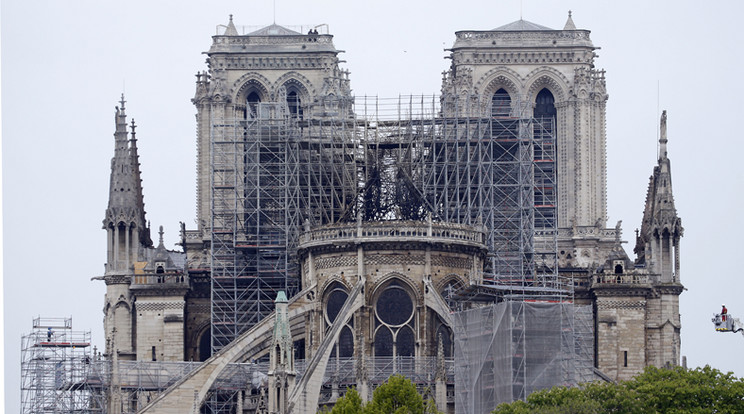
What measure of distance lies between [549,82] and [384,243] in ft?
89.5

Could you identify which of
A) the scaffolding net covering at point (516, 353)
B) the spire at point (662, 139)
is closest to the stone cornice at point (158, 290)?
the scaffolding net covering at point (516, 353)

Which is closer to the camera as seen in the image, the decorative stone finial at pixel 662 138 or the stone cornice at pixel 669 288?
the stone cornice at pixel 669 288

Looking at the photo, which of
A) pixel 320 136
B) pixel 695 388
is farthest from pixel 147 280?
pixel 695 388

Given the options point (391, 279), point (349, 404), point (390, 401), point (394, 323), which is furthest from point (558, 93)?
point (349, 404)

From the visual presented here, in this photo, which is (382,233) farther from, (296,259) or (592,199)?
(592,199)

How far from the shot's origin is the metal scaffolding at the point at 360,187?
382 feet

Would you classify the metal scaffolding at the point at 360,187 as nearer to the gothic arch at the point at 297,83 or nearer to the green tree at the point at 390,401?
the gothic arch at the point at 297,83

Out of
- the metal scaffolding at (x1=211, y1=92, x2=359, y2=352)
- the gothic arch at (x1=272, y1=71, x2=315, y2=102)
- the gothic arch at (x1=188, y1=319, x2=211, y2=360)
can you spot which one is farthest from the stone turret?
the gothic arch at (x1=272, y1=71, x2=315, y2=102)

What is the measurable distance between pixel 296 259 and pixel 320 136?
719cm

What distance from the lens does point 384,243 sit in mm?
107188

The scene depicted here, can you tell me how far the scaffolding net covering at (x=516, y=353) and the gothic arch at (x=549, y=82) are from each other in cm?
3220

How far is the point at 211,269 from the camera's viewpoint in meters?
119

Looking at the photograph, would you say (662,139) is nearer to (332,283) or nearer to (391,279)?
(391,279)

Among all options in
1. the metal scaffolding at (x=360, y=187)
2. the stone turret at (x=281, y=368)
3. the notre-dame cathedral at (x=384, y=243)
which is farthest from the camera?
the metal scaffolding at (x=360, y=187)
